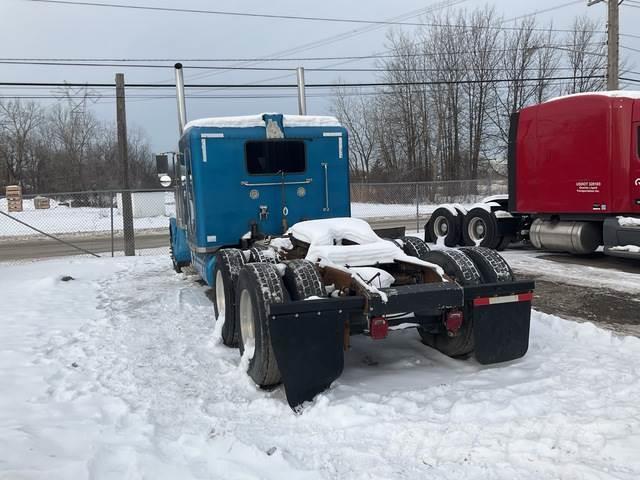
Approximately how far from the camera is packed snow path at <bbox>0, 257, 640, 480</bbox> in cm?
336

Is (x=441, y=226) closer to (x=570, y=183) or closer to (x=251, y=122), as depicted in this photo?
(x=570, y=183)

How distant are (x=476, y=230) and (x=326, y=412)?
1097 cm

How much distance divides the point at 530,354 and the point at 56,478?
4.18 metres

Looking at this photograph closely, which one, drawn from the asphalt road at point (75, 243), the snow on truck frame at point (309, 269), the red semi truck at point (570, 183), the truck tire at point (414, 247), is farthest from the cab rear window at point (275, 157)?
the asphalt road at point (75, 243)

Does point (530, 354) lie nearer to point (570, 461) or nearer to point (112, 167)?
point (570, 461)

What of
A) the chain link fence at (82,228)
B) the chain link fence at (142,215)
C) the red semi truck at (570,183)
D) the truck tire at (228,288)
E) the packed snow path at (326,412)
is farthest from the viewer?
the chain link fence at (142,215)

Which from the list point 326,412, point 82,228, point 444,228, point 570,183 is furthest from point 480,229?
point 82,228

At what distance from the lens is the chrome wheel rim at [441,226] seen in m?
15.0

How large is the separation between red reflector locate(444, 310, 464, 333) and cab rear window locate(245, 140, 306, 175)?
3.67 m

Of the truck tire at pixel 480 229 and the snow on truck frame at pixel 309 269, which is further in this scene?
the truck tire at pixel 480 229

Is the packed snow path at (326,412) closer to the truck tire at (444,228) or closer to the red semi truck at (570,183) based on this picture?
the red semi truck at (570,183)

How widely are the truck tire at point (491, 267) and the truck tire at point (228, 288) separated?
236 cm

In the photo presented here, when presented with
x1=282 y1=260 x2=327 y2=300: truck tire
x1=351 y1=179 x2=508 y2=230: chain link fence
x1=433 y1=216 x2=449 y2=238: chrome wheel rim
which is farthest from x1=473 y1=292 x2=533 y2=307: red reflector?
x1=351 y1=179 x2=508 y2=230: chain link fence

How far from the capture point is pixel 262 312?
4.49m
